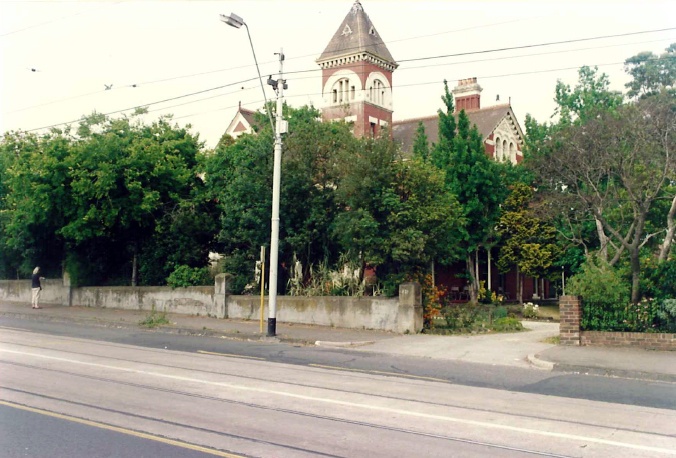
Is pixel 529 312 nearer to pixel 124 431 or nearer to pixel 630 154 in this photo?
pixel 630 154

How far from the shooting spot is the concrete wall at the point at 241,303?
20.4 meters

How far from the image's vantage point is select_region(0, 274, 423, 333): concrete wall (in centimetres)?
2044

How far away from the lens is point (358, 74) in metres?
49.1

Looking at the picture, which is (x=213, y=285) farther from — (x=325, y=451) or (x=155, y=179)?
(x=325, y=451)

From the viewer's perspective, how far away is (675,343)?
53.2 feet

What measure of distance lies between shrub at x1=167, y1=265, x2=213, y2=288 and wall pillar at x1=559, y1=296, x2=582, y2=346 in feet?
48.3

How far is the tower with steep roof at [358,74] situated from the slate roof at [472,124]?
137cm

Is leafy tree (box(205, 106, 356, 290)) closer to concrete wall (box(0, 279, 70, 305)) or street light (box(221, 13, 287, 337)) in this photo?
street light (box(221, 13, 287, 337))

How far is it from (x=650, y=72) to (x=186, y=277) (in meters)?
28.8

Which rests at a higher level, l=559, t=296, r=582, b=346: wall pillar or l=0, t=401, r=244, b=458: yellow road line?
l=559, t=296, r=582, b=346: wall pillar

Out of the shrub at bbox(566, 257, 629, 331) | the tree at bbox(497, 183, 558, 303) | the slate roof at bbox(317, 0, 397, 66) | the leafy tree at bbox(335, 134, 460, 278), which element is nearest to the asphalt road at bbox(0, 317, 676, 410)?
the shrub at bbox(566, 257, 629, 331)

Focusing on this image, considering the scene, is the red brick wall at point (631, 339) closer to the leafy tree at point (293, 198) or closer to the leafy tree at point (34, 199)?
the leafy tree at point (293, 198)

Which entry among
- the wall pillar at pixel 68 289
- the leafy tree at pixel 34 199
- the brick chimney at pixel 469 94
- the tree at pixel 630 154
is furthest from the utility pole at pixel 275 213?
the brick chimney at pixel 469 94

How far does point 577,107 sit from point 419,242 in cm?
2270
